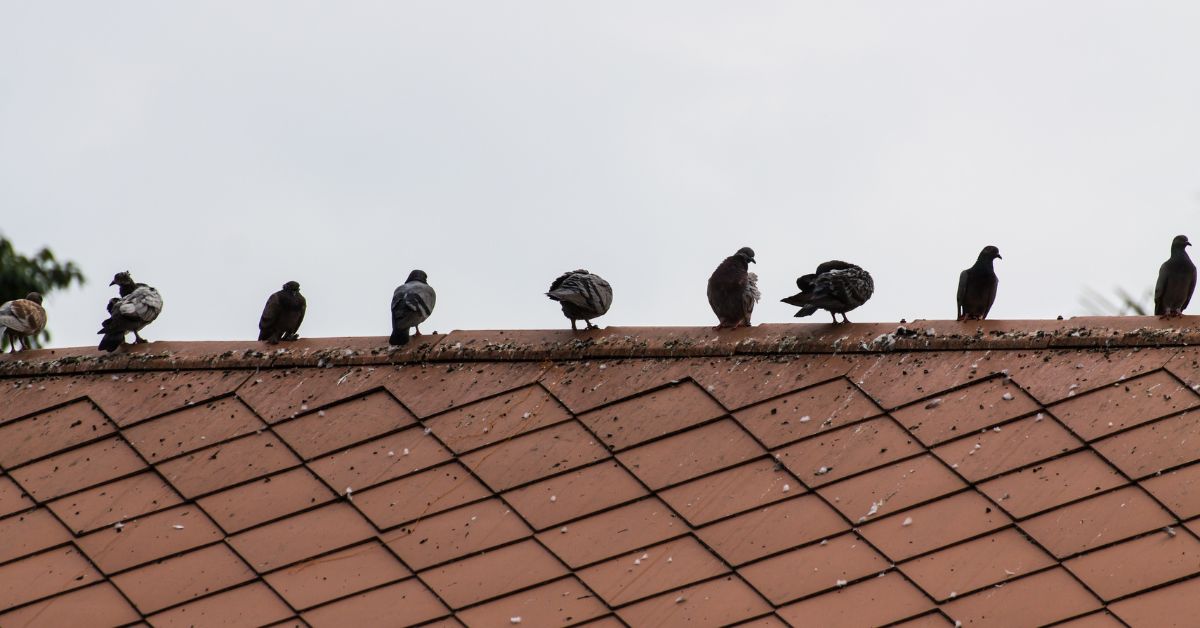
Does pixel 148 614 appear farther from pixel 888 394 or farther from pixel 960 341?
pixel 960 341

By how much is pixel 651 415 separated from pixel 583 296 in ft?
3.69

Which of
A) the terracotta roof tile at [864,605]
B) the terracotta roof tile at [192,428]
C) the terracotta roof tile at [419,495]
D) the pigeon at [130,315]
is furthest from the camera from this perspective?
the pigeon at [130,315]

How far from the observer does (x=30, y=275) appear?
14109 mm

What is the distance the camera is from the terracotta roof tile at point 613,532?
5.31 meters

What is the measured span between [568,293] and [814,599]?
7.89ft

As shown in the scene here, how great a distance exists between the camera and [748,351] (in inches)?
250

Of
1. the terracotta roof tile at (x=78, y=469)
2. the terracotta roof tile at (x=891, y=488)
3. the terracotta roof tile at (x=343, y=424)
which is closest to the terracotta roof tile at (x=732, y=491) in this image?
the terracotta roof tile at (x=891, y=488)

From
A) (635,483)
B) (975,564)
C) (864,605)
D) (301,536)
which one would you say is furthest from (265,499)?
(975,564)

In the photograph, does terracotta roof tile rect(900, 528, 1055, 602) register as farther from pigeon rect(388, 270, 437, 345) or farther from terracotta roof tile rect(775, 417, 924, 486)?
pigeon rect(388, 270, 437, 345)

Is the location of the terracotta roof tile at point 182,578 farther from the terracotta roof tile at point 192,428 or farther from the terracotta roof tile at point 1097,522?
the terracotta roof tile at point 1097,522

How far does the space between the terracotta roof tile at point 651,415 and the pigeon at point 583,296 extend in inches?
33.1

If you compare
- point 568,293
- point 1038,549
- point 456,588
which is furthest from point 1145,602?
point 568,293

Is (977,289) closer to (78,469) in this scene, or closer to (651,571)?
(651,571)

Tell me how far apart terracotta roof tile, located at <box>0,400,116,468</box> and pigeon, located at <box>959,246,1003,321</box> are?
395cm
